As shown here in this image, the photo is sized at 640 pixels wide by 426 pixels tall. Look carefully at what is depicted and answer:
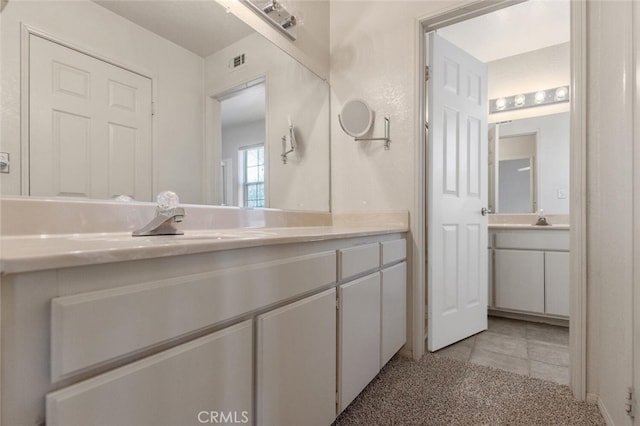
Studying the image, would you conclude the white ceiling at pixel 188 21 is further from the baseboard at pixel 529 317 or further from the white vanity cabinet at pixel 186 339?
the baseboard at pixel 529 317

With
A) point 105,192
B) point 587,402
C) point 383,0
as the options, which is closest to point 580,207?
point 587,402

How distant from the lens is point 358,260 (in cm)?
125

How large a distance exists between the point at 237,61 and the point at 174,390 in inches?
57.1

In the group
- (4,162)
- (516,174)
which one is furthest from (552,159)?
(4,162)

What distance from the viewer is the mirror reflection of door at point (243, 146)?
4.75ft

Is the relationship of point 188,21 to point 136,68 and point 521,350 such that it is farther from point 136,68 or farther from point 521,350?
point 521,350

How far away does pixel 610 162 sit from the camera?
1211mm

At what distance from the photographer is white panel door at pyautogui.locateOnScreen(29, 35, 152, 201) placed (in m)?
0.86

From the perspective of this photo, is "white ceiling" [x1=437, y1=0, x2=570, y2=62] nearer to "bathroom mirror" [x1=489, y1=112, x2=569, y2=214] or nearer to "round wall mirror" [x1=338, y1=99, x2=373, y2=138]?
"bathroom mirror" [x1=489, y1=112, x2=569, y2=214]

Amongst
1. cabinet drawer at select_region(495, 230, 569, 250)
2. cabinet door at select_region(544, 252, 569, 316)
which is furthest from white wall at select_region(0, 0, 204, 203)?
cabinet door at select_region(544, 252, 569, 316)

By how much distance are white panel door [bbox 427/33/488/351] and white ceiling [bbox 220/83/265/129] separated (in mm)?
1059

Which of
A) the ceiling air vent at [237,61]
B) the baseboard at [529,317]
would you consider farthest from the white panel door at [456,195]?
the ceiling air vent at [237,61]

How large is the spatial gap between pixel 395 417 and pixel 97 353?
4.00 feet

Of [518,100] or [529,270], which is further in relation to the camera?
[518,100]
